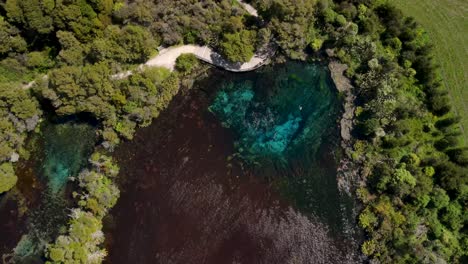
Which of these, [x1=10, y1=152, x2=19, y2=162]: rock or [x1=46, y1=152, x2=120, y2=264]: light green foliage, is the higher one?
[x1=46, y1=152, x2=120, y2=264]: light green foliage

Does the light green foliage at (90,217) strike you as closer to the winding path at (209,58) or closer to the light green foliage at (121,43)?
the light green foliage at (121,43)

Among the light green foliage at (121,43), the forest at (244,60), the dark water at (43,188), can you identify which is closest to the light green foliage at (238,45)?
the forest at (244,60)

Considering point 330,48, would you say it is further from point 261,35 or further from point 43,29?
point 43,29

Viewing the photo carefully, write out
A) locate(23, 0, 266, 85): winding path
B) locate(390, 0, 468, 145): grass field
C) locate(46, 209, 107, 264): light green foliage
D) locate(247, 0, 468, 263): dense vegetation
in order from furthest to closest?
locate(23, 0, 266, 85): winding path < locate(390, 0, 468, 145): grass field < locate(247, 0, 468, 263): dense vegetation < locate(46, 209, 107, 264): light green foliage

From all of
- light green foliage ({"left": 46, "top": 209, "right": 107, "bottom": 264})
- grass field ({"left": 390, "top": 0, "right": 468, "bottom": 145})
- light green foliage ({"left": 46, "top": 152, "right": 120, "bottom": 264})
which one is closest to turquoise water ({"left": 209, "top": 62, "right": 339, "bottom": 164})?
grass field ({"left": 390, "top": 0, "right": 468, "bottom": 145})

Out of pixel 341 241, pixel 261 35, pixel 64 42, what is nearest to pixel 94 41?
pixel 64 42

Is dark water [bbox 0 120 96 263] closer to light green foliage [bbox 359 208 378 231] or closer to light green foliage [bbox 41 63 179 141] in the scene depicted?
light green foliage [bbox 41 63 179 141]
